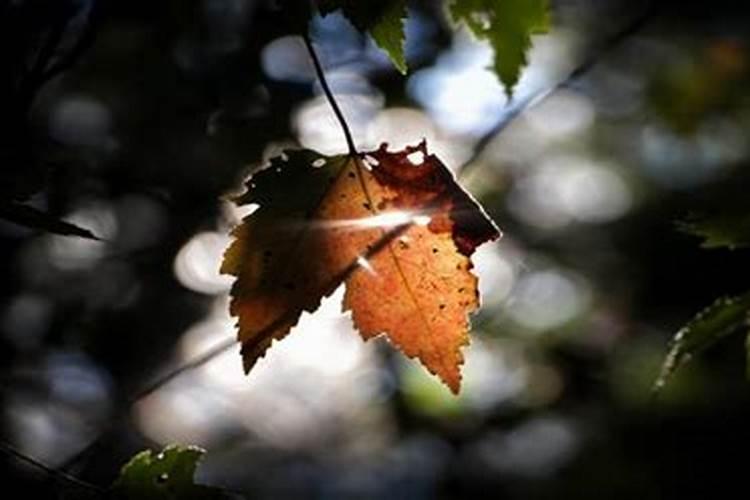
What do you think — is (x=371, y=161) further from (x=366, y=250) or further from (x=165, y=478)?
(x=165, y=478)

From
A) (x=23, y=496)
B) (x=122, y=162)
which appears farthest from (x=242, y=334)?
(x=122, y=162)

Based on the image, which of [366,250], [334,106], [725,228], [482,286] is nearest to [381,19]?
[334,106]

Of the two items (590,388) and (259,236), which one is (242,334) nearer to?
(259,236)

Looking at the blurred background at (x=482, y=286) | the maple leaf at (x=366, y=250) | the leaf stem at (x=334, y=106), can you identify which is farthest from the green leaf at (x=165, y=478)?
the blurred background at (x=482, y=286)

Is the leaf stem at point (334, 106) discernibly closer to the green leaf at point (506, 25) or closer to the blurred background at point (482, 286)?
the green leaf at point (506, 25)

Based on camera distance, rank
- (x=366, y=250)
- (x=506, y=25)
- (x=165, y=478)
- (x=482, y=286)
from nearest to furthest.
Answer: (x=165, y=478)
(x=366, y=250)
(x=506, y=25)
(x=482, y=286)

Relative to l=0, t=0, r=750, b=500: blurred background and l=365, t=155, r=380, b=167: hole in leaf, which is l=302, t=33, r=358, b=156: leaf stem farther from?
l=0, t=0, r=750, b=500: blurred background

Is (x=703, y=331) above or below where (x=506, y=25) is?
below
